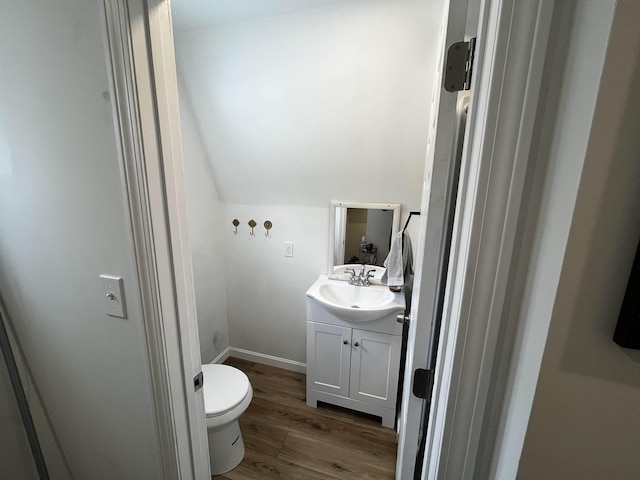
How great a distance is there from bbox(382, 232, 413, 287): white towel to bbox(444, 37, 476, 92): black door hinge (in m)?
1.26

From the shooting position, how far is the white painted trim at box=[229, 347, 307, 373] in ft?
7.41

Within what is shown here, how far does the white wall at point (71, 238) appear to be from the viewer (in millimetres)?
636

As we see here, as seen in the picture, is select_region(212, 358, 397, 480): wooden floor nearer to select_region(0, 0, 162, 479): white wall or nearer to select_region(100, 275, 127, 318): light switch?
select_region(0, 0, 162, 479): white wall

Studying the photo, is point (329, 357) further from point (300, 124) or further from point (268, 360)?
point (300, 124)

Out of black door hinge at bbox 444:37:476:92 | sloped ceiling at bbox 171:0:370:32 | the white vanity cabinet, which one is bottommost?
the white vanity cabinet

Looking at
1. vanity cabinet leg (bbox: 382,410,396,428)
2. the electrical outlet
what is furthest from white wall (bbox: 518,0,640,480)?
the electrical outlet

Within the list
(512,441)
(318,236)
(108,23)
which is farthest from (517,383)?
(318,236)

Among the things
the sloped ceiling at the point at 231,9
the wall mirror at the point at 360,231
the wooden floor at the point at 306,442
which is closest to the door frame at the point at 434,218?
the sloped ceiling at the point at 231,9

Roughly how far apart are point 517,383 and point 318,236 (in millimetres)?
1651

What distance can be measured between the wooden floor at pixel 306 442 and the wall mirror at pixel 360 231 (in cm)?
97

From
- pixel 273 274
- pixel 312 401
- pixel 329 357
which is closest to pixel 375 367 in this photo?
pixel 329 357

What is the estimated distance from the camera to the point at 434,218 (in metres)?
0.64

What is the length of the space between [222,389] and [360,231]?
1285mm

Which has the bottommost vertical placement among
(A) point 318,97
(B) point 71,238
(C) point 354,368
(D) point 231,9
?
(C) point 354,368
